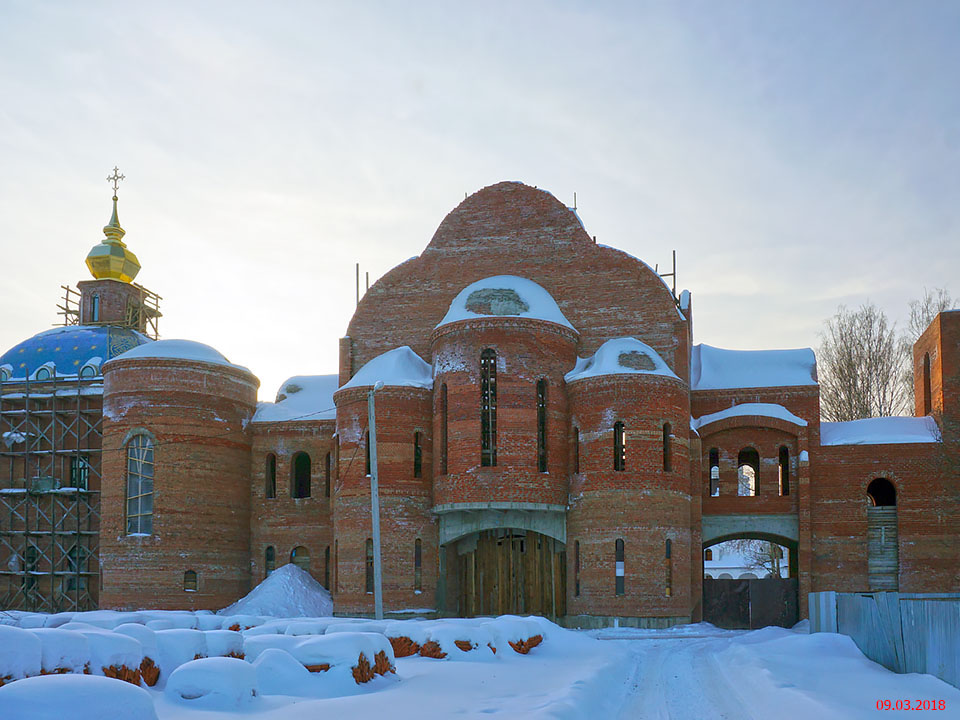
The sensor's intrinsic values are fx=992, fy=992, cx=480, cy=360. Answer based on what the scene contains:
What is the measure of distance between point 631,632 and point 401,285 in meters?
13.7

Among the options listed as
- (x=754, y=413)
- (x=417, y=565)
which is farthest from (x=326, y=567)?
(x=754, y=413)

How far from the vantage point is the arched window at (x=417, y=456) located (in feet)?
95.5

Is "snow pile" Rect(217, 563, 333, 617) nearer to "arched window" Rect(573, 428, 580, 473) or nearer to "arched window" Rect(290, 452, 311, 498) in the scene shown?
"arched window" Rect(290, 452, 311, 498)

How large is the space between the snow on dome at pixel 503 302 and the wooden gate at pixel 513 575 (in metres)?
6.37

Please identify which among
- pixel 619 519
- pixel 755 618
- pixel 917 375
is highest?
pixel 917 375

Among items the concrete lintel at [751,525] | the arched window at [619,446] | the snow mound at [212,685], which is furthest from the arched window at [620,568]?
the snow mound at [212,685]

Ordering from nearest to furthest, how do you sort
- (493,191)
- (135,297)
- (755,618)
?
(755,618) < (493,191) < (135,297)

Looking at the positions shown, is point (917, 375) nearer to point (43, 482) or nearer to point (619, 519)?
point (619, 519)

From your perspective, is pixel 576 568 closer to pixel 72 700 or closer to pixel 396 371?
pixel 396 371

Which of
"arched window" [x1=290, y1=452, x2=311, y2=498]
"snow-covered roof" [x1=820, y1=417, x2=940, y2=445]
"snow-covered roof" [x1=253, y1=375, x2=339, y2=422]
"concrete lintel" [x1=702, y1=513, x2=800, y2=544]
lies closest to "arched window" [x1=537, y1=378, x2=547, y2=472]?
A: "concrete lintel" [x1=702, y1=513, x2=800, y2=544]

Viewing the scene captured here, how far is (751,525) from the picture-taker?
29938mm

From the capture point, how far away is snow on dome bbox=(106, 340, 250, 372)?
31391 mm

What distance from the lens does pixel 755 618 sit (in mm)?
29297

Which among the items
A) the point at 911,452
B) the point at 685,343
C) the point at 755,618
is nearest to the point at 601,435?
the point at 685,343
